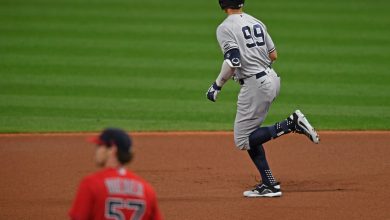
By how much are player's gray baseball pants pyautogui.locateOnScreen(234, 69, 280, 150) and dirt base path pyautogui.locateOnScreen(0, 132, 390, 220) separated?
609 mm

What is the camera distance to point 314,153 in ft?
31.8

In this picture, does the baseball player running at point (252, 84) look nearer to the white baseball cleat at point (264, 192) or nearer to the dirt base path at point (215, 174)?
the white baseball cleat at point (264, 192)

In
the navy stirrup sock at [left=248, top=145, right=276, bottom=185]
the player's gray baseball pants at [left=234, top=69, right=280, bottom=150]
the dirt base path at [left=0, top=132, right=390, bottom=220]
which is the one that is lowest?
the dirt base path at [left=0, top=132, right=390, bottom=220]

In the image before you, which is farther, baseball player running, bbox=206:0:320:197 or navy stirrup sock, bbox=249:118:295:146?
navy stirrup sock, bbox=249:118:295:146

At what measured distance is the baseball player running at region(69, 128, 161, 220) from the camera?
4340mm

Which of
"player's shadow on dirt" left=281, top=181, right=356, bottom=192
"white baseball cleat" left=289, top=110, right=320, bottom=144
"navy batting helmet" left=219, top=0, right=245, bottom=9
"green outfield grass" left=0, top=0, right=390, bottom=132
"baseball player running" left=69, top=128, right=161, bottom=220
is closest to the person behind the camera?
"baseball player running" left=69, top=128, right=161, bottom=220

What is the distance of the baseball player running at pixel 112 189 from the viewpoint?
4.34 meters

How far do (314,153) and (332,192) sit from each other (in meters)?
1.66

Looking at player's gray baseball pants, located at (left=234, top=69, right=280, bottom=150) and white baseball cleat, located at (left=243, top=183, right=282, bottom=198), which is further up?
player's gray baseball pants, located at (left=234, top=69, right=280, bottom=150)

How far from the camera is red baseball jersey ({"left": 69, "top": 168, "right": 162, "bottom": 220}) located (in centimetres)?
436

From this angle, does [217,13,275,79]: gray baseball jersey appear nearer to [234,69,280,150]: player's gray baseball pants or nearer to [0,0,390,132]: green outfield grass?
[234,69,280,150]: player's gray baseball pants

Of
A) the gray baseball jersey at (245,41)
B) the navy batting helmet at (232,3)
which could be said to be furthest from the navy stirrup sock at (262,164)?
the navy batting helmet at (232,3)

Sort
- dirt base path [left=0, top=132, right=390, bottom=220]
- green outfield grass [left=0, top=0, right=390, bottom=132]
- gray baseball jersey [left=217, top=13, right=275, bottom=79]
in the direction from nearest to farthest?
dirt base path [left=0, top=132, right=390, bottom=220], gray baseball jersey [left=217, top=13, right=275, bottom=79], green outfield grass [left=0, top=0, right=390, bottom=132]

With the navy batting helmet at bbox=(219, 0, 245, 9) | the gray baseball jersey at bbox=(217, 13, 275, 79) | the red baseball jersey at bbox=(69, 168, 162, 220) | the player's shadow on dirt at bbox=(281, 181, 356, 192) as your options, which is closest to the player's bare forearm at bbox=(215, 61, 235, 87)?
the gray baseball jersey at bbox=(217, 13, 275, 79)
